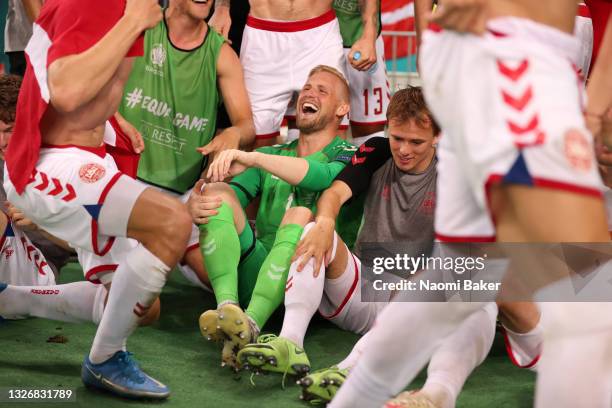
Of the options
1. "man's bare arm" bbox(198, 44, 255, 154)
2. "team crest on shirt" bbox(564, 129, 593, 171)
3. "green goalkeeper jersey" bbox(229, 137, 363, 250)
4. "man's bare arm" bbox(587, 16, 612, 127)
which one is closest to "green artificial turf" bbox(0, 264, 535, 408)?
"green goalkeeper jersey" bbox(229, 137, 363, 250)

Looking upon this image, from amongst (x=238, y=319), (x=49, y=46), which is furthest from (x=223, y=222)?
(x=49, y=46)

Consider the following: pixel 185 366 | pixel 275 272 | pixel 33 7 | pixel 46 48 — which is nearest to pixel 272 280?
pixel 275 272

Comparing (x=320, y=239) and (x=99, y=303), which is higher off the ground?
(x=320, y=239)

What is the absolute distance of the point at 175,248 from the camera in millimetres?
2816

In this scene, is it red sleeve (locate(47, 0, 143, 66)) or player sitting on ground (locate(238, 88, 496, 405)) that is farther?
player sitting on ground (locate(238, 88, 496, 405))

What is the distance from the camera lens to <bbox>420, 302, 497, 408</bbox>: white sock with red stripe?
2.78 metres

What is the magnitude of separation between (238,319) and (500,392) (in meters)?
0.86

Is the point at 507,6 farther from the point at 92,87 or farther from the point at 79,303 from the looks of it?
the point at 79,303

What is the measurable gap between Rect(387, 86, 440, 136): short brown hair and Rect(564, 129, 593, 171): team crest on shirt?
1.56 metres

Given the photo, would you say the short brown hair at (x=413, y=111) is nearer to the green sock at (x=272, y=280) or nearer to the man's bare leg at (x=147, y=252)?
the green sock at (x=272, y=280)

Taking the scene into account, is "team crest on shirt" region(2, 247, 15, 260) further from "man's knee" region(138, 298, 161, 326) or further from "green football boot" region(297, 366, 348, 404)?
"green football boot" region(297, 366, 348, 404)

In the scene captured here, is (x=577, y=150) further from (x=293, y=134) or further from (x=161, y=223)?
(x=293, y=134)

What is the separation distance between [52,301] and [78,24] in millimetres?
1098

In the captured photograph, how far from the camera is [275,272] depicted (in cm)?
343
